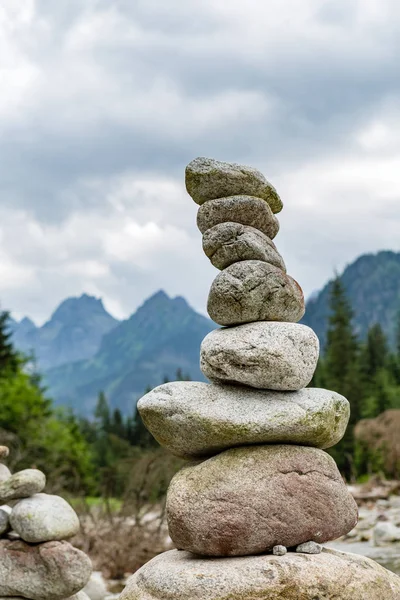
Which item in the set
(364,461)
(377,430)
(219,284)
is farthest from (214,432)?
(364,461)

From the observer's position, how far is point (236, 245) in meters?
6.25

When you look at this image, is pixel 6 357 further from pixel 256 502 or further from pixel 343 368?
pixel 256 502

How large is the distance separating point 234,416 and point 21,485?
430cm

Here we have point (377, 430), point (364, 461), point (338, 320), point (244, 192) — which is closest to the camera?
point (244, 192)

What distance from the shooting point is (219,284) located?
20.1 ft

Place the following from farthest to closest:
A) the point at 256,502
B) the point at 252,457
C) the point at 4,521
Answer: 1. the point at 4,521
2. the point at 252,457
3. the point at 256,502

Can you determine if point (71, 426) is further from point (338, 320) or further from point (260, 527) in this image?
point (260, 527)

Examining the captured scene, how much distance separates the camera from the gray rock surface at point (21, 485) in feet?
29.3

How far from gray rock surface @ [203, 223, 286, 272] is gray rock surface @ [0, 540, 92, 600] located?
4.74 metres

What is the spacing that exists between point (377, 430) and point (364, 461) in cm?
887

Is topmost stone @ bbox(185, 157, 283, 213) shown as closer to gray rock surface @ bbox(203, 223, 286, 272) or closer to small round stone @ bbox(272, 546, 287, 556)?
gray rock surface @ bbox(203, 223, 286, 272)

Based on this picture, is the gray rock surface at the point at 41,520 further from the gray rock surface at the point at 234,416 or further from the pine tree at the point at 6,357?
the pine tree at the point at 6,357

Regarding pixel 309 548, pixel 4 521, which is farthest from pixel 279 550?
pixel 4 521

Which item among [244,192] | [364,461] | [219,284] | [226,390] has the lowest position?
[364,461]
